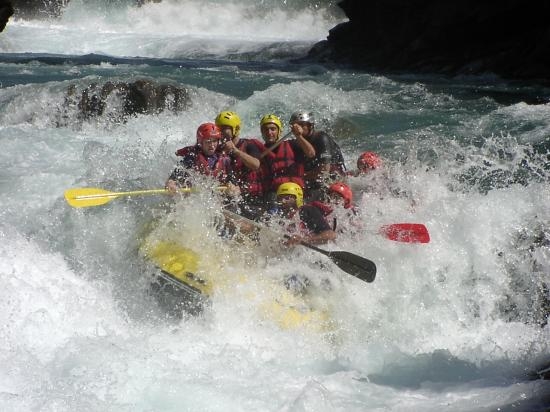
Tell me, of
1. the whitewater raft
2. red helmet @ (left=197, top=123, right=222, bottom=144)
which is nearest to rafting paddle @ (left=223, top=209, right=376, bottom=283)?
the whitewater raft

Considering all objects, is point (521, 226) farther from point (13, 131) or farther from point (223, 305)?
point (13, 131)

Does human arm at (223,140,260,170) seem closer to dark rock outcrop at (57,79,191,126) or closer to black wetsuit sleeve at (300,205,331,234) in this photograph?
black wetsuit sleeve at (300,205,331,234)

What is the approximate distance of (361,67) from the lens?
19.9 m

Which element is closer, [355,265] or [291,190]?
[355,265]

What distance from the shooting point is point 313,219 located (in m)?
5.14

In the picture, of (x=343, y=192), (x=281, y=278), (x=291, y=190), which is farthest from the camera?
(x=343, y=192)

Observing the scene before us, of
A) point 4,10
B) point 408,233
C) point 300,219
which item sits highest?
point 4,10

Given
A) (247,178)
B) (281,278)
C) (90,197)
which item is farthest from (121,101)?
(281,278)

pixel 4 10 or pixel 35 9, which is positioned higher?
pixel 35 9

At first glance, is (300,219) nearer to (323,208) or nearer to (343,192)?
(323,208)

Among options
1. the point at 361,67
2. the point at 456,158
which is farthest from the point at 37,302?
the point at 361,67

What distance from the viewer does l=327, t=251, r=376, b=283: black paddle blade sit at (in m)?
4.70

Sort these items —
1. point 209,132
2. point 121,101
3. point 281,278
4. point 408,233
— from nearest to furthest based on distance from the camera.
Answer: point 281,278, point 408,233, point 209,132, point 121,101

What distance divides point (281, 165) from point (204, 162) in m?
0.74
